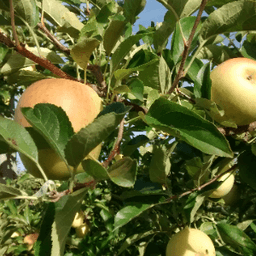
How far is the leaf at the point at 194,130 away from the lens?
54cm

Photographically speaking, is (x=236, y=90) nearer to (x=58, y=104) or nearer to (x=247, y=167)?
(x=247, y=167)

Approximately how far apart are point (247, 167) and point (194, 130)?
→ 471 mm

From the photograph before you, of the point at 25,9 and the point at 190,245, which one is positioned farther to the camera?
the point at 190,245

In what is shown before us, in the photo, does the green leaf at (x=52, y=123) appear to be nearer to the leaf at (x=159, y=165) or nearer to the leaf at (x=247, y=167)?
the leaf at (x=159, y=165)

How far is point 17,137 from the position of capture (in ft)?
1.77

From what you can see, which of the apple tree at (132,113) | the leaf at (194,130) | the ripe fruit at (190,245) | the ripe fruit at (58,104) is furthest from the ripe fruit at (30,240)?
the leaf at (194,130)

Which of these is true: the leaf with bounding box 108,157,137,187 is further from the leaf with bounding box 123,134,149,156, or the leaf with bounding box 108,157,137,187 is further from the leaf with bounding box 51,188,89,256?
the leaf with bounding box 123,134,149,156

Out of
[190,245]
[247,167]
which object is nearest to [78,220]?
[190,245]

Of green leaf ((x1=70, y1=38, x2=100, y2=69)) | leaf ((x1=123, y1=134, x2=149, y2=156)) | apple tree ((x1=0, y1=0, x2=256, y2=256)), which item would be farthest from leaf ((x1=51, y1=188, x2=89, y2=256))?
leaf ((x1=123, y1=134, x2=149, y2=156))

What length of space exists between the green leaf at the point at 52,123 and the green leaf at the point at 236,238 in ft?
2.90

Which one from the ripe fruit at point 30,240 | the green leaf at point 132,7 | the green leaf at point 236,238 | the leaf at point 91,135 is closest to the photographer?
the leaf at point 91,135

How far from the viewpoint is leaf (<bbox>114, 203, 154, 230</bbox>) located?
2.53 ft

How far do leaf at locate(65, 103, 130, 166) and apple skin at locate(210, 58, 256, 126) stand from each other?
1.16 ft

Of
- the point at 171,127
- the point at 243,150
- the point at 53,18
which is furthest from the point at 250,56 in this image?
the point at 53,18
